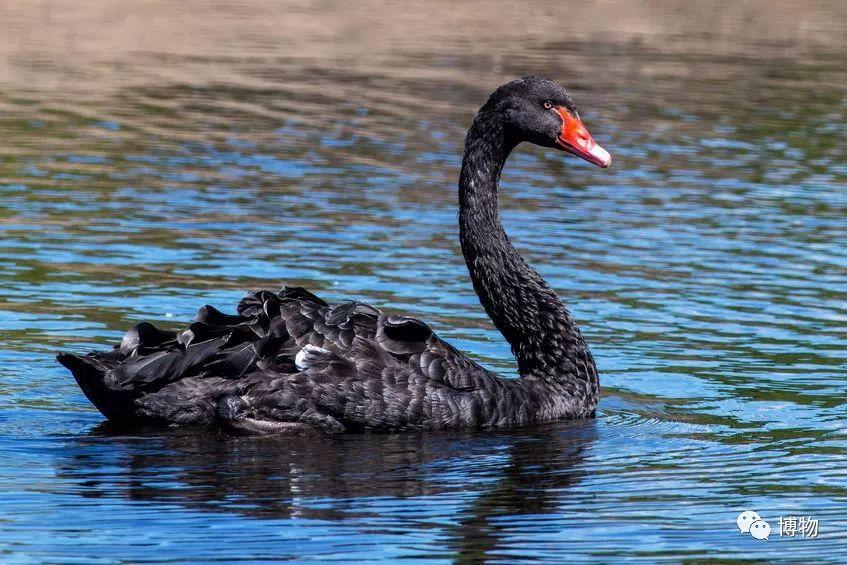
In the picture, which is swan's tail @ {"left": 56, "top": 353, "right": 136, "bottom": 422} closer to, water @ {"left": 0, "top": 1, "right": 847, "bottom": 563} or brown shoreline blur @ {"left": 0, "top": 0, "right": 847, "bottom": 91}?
water @ {"left": 0, "top": 1, "right": 847, "bottom": 563}

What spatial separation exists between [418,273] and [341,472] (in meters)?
4.74

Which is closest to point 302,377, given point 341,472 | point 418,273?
point 341,472

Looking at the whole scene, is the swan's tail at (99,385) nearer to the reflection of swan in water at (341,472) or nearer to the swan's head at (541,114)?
the reflection of swan in water at (341,472)

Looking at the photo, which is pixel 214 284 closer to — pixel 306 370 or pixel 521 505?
pixel 306 370

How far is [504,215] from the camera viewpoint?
15.1 metres

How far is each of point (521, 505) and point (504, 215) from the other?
7.87m

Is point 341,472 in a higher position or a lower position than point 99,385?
lower

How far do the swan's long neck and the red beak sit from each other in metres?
0.34

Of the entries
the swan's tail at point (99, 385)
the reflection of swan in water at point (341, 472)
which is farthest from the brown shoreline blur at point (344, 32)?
the reflection of swan in water at point (341, 472)

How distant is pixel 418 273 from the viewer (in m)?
12.4

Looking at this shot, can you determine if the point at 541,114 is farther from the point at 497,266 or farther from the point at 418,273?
the point at 418,273

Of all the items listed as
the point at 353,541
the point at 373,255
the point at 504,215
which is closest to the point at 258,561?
the point at 353,541

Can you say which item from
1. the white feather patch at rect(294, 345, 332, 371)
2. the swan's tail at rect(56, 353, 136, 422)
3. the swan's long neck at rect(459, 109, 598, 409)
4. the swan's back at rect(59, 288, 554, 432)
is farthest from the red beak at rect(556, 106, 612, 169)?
the swan's tail at rect(56, 353, 136, 422)

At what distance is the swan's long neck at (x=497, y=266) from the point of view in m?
9.50
